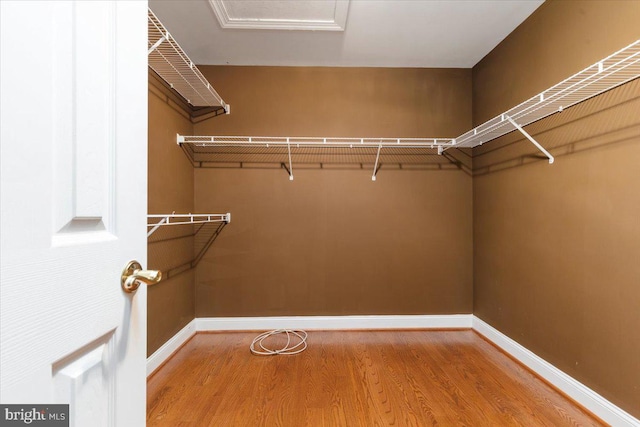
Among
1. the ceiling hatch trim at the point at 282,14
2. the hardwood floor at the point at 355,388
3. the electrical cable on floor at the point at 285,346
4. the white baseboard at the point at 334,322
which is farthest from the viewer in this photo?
the white baseboard at the point at 334,322

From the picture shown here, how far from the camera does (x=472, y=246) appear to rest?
2.54 m

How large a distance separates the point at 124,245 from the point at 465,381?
197 cm

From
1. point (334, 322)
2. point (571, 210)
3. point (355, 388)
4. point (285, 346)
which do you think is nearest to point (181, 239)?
point (285, 346)

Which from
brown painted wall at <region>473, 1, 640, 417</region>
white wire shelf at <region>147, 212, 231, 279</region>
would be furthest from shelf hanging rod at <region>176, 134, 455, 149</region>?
white wire shelf at <region>147, 212, 231, 279</region>

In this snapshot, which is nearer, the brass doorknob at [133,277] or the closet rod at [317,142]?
the brass doorknob at [133,277]

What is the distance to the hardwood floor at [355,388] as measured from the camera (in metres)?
1.42

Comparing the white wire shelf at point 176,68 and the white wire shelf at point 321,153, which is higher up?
the white wire shelf at point 176,68

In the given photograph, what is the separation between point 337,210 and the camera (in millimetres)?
2498

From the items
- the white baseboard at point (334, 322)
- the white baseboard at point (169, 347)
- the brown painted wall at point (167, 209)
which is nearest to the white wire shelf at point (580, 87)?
the white baseboard at point (334, 322)

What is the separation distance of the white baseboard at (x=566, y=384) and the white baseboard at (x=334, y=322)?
1.08 feet

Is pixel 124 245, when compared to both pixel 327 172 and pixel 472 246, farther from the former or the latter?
pixel 472 246

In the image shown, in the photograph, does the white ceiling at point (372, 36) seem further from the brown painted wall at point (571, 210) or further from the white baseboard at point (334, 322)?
the white baseboard at point (334, 322)

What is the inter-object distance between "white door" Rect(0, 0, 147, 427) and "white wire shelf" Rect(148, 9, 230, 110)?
996 millimetres

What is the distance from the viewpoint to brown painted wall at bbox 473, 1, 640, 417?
1308mm
